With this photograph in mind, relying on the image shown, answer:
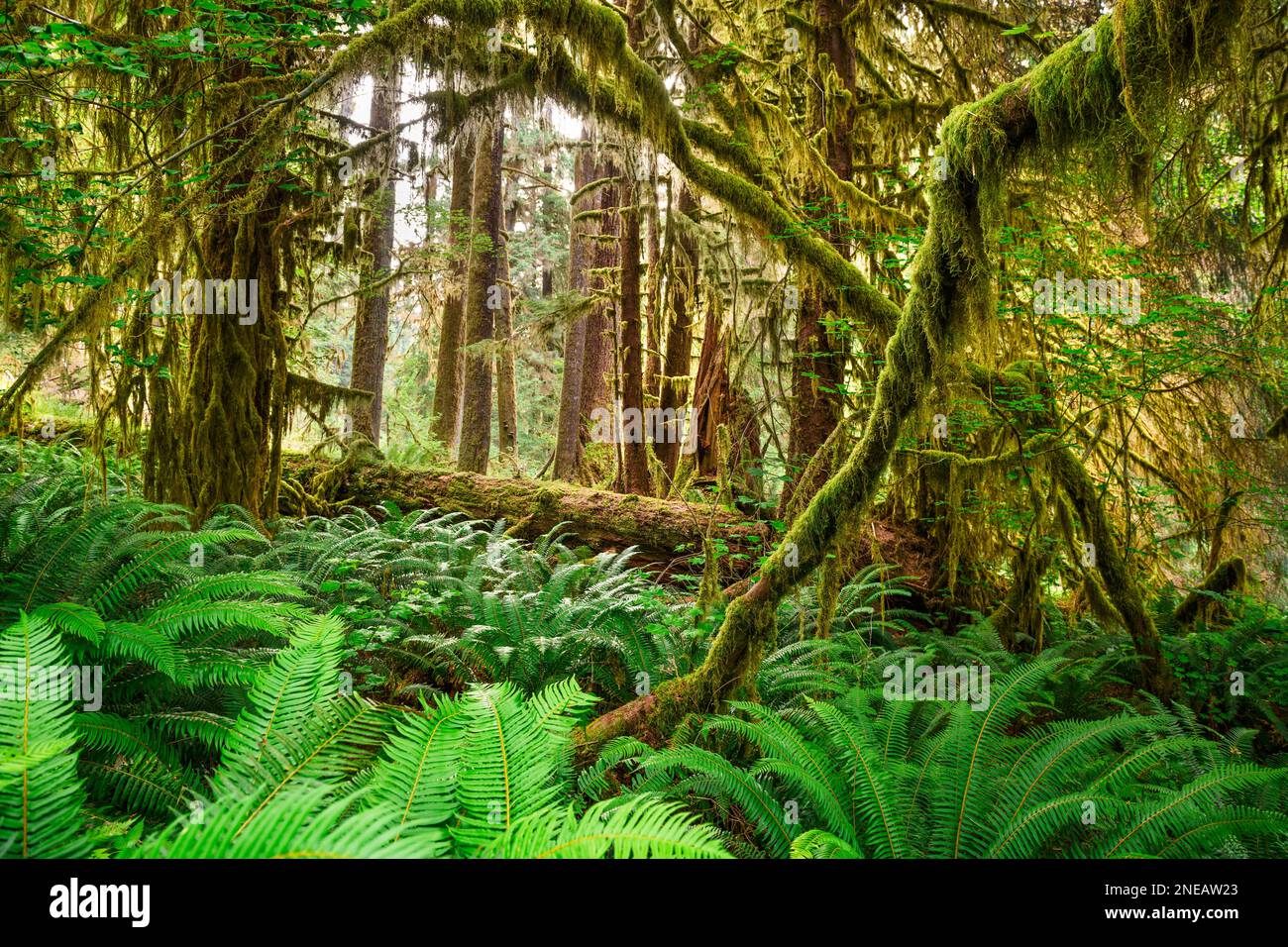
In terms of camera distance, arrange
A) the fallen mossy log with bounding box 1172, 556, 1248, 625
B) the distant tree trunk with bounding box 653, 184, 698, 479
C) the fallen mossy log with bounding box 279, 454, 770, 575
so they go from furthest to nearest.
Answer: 1. the distant tree trunk with bounding box 653, 184, 698, 479
2. the fallen mossy log with bounding box 279, 454, 770, 575
3. the fallen mossy log with bounding box 1172, 556, 1248, 625

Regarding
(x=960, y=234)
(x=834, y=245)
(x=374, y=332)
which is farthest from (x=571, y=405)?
(x=960, y=234)

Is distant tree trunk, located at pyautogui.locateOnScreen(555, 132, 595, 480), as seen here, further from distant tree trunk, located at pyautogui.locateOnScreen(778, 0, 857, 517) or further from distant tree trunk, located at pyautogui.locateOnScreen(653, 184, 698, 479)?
distant tree trunk, located at pyautogui.locateOnScreen(778, 0, 857, 517)

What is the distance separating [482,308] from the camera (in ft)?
31.2

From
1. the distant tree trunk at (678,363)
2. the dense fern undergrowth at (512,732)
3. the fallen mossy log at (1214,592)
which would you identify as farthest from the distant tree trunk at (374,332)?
the fallen mossy log at (1214,592)

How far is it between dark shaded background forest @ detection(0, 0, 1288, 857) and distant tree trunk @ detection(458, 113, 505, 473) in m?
0.63

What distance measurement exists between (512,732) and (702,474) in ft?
21.4

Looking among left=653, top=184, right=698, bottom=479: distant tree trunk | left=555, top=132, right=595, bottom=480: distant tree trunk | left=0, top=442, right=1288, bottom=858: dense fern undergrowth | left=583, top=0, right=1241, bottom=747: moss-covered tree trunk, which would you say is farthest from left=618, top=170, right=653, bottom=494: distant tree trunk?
left=583, top=0, right=1241, bottom=747: moss-covered tree trunk

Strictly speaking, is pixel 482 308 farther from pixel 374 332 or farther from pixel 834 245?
pixel 834 245

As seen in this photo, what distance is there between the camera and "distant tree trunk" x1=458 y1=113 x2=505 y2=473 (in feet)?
30.8

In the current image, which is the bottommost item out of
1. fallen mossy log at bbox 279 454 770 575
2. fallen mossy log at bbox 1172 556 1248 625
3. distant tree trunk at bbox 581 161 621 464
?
fallen mossy log at bbox 1172 556 1248 625

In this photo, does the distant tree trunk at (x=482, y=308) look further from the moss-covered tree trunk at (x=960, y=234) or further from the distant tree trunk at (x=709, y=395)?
the moss-covered tree trunk at (x=960, y=234)

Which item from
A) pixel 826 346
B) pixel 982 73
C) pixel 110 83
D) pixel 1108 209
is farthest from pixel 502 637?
pixel 982 73
